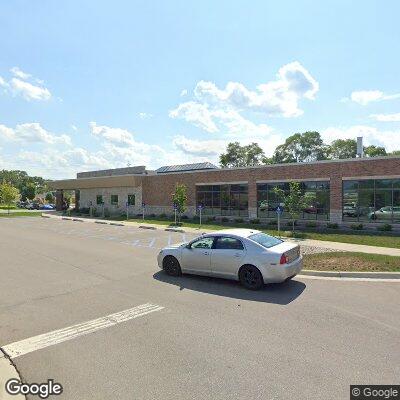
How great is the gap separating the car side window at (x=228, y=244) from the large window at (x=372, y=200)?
15.8 meters

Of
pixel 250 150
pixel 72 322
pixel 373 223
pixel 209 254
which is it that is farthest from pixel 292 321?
pixel 250 150

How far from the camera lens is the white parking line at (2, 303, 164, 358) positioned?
5715 mm

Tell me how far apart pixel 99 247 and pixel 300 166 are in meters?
14.9

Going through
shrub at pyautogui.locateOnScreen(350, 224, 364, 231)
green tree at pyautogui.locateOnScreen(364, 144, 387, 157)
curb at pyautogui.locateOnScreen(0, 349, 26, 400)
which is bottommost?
curb at pyautogui.locateOnScreen(0, 349, 26, 400)

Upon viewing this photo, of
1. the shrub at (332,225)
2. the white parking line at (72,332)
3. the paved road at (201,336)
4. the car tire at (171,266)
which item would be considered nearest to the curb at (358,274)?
the paved road at (201,336)

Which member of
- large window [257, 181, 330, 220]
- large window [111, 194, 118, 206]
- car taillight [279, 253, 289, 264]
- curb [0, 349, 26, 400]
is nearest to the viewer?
curb [0, 349, 26, 400]

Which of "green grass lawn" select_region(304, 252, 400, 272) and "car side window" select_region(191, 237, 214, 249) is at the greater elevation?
"car side window" select_region(191, 237, 214, 249)

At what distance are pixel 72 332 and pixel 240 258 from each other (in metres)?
4.41

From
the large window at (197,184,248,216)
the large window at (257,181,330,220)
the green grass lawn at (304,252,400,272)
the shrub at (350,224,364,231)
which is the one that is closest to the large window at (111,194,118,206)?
the large window at (197,184,248,216)

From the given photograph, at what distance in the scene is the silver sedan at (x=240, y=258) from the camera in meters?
8.80

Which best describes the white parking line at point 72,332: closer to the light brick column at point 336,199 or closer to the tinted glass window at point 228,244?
the tinted glass window at point 228,244

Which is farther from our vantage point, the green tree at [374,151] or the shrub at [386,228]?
the green tree at [374,151]

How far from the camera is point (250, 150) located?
268 feet

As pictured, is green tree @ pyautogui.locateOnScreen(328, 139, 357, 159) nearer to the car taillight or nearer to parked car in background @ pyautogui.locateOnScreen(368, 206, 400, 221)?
parked car in background @ pyautogui.locateOnScreen(368, 206, 400, 221)
